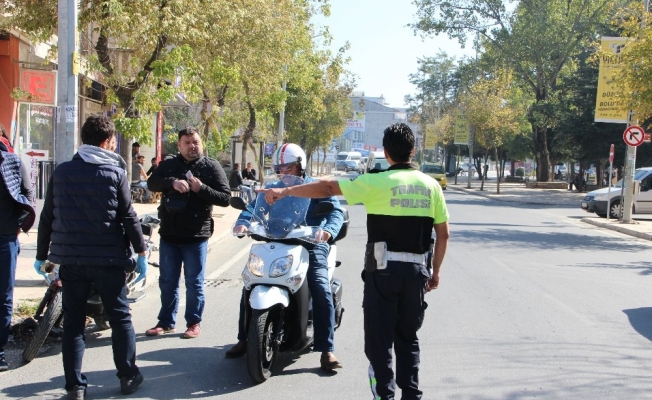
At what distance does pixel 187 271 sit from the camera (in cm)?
645

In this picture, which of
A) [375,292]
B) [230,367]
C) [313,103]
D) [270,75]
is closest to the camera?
[375,292]

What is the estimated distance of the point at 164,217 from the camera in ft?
Answer: 21.0

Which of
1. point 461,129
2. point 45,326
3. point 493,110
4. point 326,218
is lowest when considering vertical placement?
point 45,326

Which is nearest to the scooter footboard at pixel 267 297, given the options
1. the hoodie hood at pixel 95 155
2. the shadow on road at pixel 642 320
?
the hoodie hood at pixel 95 155

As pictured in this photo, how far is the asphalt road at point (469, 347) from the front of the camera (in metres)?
5.22

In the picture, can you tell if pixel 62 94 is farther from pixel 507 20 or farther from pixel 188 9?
pixel 507 20

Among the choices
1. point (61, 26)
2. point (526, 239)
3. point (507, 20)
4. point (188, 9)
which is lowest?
point (526, 239)

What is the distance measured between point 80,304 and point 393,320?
6.93 feet

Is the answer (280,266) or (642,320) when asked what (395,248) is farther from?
(642,320)

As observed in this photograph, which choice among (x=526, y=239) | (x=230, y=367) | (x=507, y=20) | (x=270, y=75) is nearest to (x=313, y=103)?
(x=507, y=20)

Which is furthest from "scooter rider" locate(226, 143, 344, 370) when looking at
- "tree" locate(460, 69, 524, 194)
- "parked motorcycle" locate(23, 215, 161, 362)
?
"tree" locate(460, 69, 524, 194)

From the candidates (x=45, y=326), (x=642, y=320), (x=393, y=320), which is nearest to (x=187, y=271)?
(x=45, y=326)

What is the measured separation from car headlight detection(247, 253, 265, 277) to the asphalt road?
831 mm

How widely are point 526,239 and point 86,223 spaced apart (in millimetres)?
13480
